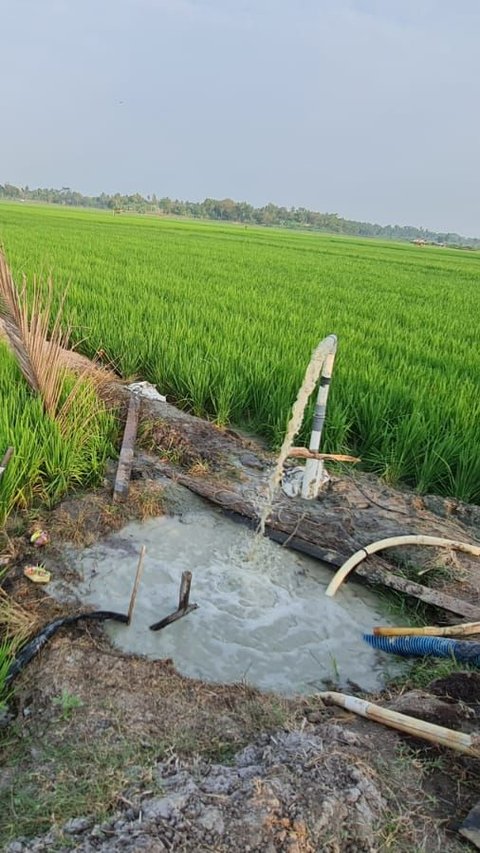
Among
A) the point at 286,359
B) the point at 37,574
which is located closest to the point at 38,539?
the point at 37,574

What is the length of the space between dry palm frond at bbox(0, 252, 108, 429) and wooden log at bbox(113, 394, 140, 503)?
1.06ft

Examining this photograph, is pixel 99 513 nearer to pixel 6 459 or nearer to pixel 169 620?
pixel 6 459

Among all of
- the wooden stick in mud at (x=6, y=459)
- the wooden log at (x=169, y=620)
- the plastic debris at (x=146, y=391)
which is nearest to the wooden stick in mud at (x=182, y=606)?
the wooden log at (x=169, y=620)

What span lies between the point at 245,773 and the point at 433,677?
0.85m

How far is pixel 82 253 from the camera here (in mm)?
11516

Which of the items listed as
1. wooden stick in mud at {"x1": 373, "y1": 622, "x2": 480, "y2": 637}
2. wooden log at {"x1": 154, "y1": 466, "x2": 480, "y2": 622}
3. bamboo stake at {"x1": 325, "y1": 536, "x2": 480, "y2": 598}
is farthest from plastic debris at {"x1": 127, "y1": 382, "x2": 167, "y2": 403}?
wooden stick in mud at {"x1": 373, "y1": 622, "x2": 480, "y2": 637}

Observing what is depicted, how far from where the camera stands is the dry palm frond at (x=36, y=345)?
2887mm

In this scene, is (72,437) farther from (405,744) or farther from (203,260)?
(203,260)

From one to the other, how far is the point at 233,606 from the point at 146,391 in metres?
2.17

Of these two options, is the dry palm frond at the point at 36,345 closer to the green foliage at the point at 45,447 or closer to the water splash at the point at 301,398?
the green foliage at the point at 45,447

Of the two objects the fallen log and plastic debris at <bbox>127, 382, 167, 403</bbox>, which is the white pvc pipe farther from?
plastic debris at <bbox>127, 382, 167, 403</bbox>

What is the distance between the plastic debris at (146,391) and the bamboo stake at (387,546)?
2.01 meters

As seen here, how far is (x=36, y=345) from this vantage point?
2992mm

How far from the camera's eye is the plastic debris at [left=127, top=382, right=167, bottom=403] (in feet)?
13.5
